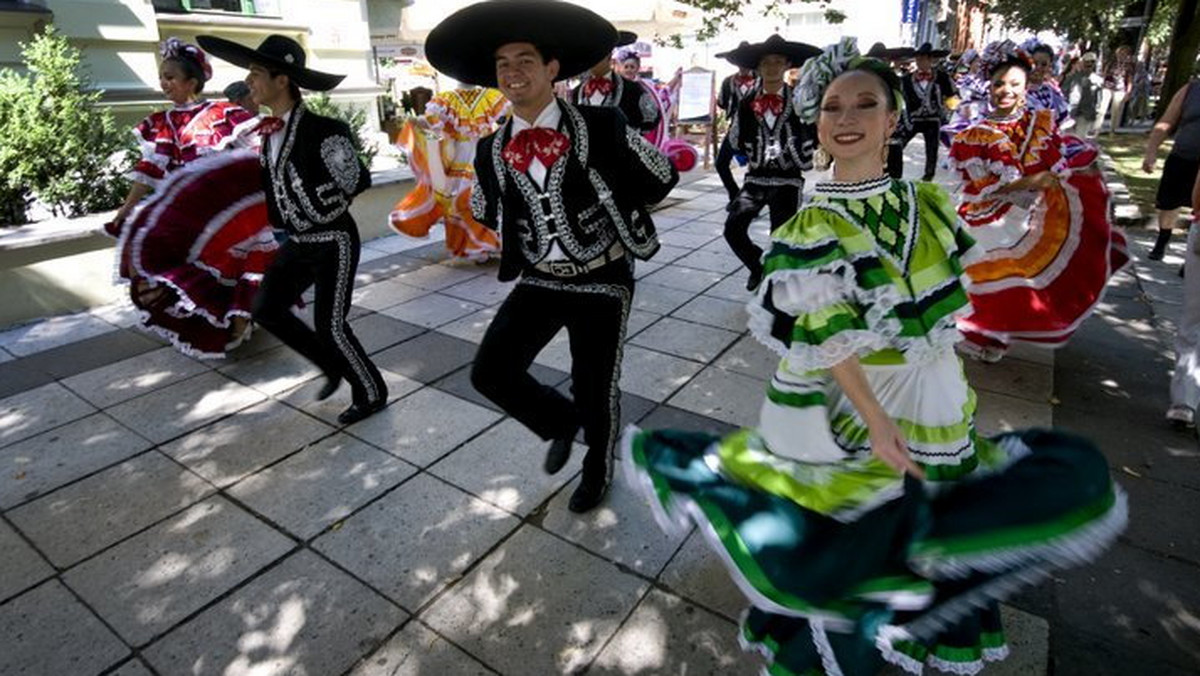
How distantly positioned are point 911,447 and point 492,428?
96.5 inches

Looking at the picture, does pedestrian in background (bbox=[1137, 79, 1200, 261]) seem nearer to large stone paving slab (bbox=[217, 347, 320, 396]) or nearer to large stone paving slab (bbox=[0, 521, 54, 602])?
large stone paving slab (bbox=[217, 347, 320, 396])

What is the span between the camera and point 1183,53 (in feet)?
45.1

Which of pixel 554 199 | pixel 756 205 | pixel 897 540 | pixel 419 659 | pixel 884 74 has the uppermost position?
pixel 884 74

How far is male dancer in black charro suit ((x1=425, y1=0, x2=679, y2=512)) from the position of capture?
270 cm

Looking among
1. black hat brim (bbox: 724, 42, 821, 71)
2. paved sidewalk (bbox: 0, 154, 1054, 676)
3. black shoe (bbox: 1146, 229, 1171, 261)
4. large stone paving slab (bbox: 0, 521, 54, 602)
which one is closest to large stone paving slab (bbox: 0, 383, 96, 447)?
paved sidewalk (bbox: 0, 154, 1054, 676)

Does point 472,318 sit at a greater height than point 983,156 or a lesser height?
lesser

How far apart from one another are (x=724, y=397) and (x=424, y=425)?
5.79 ft

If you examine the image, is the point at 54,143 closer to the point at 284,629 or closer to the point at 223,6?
the point at 284,629

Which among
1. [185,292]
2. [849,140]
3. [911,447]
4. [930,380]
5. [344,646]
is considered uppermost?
[849,140]

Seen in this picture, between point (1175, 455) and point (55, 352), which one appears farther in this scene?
point (55, 352)

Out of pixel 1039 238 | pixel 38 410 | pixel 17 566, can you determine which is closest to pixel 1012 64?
pixel 1039 238

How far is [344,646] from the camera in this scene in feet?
8.01

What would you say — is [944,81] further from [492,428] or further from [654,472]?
[654,472]

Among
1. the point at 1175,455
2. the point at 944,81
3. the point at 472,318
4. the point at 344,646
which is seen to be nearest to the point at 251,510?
the point at 344,646
